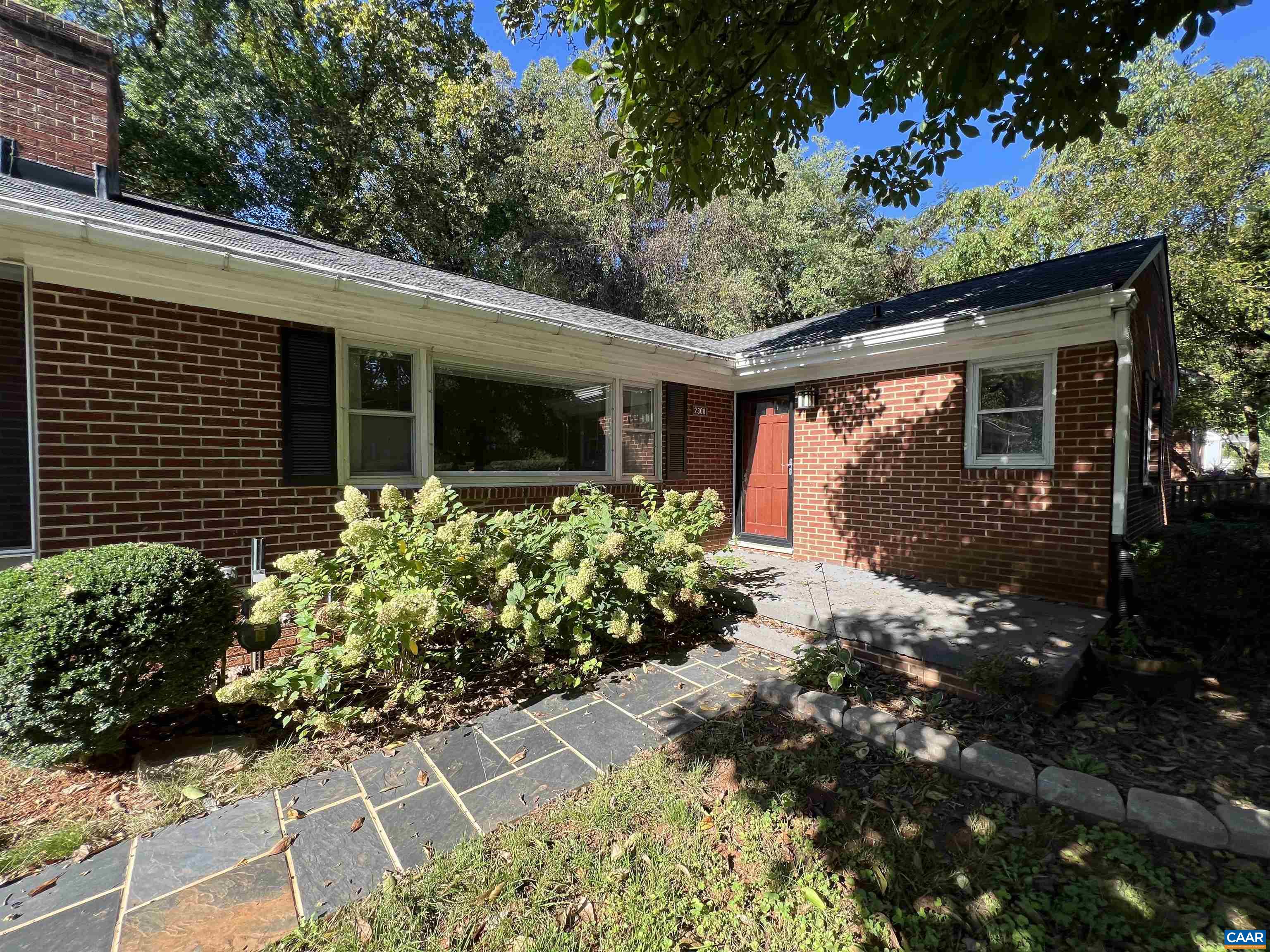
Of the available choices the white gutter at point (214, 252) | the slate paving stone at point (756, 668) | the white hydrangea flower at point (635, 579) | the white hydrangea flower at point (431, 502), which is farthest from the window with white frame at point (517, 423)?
the slate paving stone at point (756, 668)

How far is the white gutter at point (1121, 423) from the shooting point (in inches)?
168

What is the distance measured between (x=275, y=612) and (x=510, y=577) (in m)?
1.28

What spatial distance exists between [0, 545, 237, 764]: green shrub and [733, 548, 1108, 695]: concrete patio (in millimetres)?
3858

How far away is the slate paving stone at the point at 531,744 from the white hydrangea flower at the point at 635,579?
1041 millimetres

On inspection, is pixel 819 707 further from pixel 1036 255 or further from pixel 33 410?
pixel 1036 255

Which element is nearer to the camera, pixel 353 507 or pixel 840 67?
Answer: pixel 840 67

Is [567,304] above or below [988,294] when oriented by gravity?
above

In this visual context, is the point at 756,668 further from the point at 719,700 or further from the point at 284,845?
the point at 284,845

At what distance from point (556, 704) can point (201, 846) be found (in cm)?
173

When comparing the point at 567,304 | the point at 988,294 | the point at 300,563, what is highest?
the point at 567,304

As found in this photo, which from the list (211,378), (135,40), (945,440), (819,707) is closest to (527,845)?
(819,707)

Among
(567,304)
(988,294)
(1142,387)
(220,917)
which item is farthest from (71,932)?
(1142,387)

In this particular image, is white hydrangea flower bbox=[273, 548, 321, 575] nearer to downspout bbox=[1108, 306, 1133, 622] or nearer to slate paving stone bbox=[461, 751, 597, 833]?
slate paving stone bbox=[461, 751, 597, 833]

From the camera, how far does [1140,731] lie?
2.86 meters
